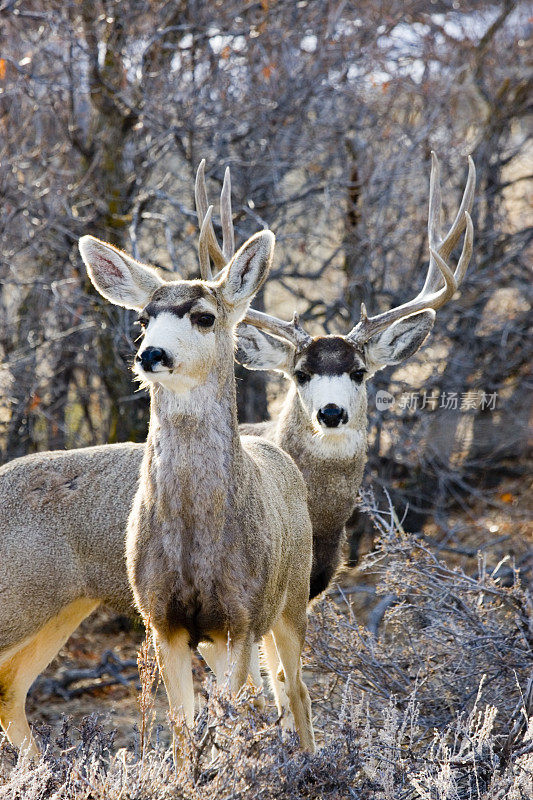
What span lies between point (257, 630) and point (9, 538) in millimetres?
1669

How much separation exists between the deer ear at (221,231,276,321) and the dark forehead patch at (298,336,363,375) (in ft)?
4.59

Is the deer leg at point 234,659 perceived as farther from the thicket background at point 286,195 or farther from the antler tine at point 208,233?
the thicket background at point 286,195

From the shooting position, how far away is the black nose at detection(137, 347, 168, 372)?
429cm

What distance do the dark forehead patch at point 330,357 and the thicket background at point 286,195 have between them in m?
1.62

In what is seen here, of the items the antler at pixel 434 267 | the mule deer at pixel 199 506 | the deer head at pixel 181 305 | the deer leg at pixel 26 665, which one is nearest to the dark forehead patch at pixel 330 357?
the antler at pixel 434 267

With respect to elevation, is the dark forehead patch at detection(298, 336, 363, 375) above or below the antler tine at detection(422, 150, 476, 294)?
below

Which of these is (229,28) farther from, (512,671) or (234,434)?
(512,671)

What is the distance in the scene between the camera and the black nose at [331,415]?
19.3 ft

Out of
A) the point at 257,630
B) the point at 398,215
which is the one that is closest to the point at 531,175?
the point at 398,215

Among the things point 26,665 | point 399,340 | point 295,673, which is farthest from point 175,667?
point 399,340

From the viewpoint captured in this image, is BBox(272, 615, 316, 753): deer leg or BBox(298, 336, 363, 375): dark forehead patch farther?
BBox(298, 336, 363, 375): dark forehead patch

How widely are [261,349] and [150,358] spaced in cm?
244

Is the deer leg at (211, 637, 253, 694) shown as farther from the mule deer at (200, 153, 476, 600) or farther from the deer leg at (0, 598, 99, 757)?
the mule deer at (200, 153, 476, 600)

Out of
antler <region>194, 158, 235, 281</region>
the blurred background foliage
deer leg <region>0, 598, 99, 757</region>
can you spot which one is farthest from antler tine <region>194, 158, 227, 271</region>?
deer leg <region>0, 598, 99, 757</region>
